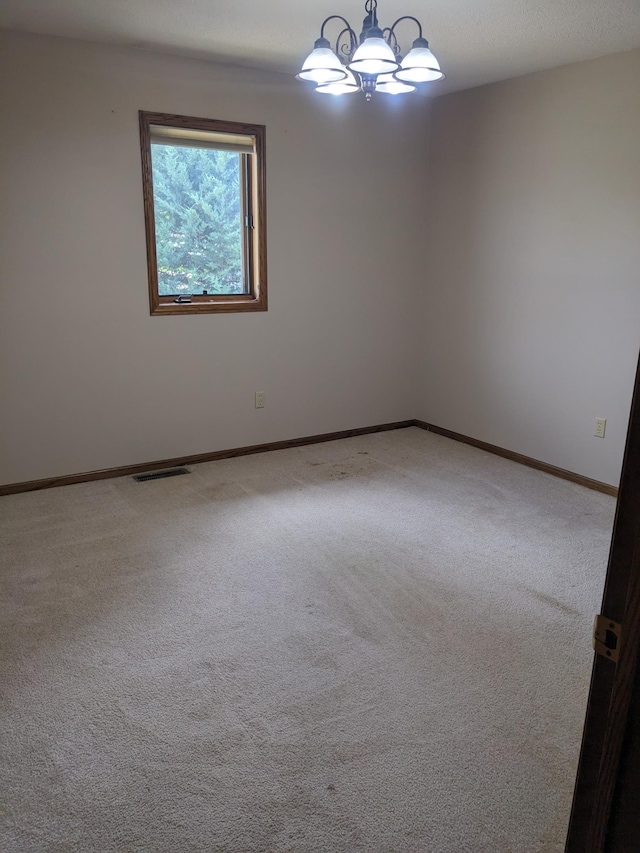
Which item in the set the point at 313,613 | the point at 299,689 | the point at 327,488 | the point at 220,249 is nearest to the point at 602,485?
the point at 327,488

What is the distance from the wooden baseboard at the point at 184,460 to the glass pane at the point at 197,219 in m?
1.10

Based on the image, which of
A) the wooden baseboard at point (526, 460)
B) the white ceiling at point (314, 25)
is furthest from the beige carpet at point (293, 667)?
the white ceiling at point (314, 25)

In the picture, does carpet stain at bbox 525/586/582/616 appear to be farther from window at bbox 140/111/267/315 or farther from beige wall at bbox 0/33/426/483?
window at bbox 140/111/267/315

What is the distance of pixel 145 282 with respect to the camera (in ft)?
12.9

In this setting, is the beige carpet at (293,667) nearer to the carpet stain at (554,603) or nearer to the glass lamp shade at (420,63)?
the carpet stain at (554,603)

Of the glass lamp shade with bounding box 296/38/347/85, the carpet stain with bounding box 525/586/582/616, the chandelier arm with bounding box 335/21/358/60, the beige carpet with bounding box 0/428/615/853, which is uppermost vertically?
the chandelier arm with bounding box 335/21/358/60

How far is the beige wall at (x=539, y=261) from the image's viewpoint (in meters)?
3.64

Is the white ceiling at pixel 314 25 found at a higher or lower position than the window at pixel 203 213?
higher

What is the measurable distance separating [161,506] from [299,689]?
175 cm

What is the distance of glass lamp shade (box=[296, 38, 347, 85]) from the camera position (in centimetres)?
261

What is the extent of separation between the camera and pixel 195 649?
233cm

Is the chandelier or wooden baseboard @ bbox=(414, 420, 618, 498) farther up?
the chandelier

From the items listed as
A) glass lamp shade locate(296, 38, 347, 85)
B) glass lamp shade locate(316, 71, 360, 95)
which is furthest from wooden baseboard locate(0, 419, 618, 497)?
glass lamp shade locate(296, 38, 347, 85)

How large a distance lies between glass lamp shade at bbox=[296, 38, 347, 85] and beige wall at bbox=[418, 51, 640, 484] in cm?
177
